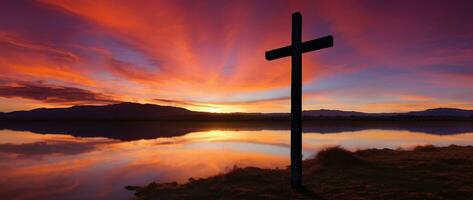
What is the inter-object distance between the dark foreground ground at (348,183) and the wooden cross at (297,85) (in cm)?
68

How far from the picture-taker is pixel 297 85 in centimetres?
856

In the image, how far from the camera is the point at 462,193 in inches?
290

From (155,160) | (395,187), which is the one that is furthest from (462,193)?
(155,160)

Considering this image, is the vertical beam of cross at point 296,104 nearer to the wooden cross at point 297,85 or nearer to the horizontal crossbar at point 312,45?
the wooden cross at point 297,85

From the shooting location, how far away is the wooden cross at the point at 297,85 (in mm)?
8539

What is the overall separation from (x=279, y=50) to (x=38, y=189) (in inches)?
357

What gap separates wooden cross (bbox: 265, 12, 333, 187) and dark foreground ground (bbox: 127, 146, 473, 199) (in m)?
0.68

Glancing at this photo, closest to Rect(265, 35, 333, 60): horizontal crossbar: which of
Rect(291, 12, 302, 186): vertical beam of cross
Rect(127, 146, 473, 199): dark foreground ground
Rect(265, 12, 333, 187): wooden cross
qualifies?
Rect(265, 12, 333, 187): wooden cross

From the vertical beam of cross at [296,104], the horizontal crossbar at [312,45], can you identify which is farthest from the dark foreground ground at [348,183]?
the horizontal crossbar at [312,45]

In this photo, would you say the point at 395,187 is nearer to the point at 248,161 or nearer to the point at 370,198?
the point at 370,198

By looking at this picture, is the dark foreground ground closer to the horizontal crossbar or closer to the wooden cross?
the wooden cross

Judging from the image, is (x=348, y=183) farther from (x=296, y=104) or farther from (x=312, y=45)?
(x=312, y=45)

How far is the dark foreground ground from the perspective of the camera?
7.80 metres

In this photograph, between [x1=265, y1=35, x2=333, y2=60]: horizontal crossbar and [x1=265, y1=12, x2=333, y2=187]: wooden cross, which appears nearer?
[x1=265, y1=35, x2=333, y2=60]: horizontal crossbar
